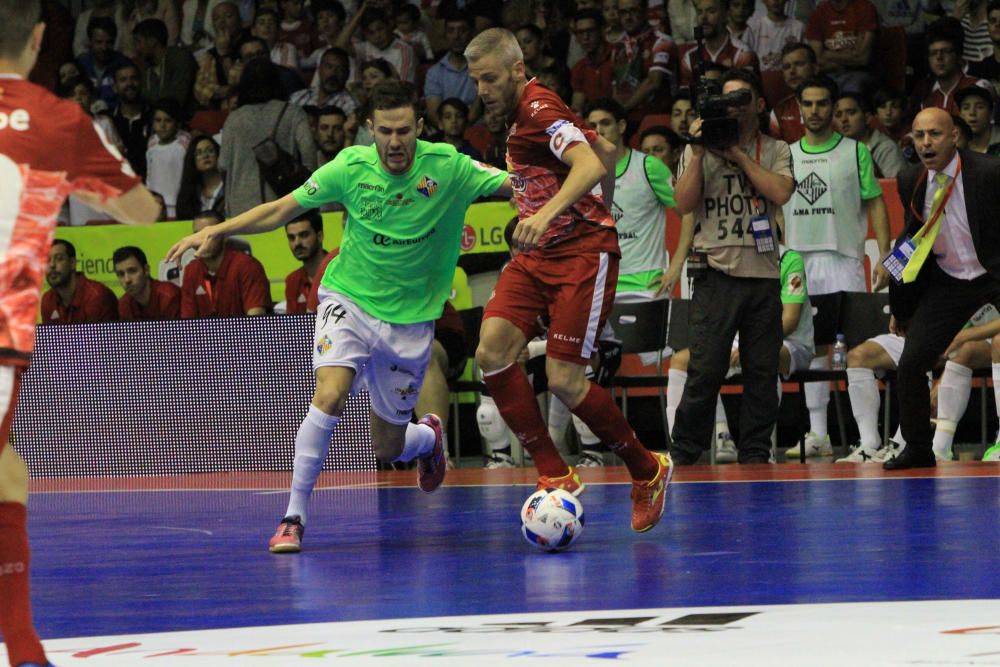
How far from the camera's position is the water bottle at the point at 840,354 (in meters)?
11.7

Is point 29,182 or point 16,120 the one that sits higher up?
point 16,120

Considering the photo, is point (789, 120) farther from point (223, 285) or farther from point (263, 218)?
point (263, 218)

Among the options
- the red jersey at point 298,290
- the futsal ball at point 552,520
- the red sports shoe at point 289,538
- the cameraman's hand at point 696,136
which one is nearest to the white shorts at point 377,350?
the red sports shoe at point 289,538

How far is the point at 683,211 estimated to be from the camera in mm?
10211

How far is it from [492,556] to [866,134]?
7.25m

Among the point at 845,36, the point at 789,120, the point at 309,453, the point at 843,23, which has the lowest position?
the point at 309,453

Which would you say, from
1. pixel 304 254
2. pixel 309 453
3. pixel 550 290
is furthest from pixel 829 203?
pixel 309 453

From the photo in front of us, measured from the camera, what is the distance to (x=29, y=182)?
3.92 meters

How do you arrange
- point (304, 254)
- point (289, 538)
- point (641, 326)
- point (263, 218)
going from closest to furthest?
point (289, 538)
point (263, 218)
point (641, 326)
point (304, 254)

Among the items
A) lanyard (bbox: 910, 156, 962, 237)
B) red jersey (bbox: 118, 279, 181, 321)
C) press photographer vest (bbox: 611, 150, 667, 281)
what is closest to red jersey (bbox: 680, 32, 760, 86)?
press photographer vest (bbox: 611, 150, 667, 281)

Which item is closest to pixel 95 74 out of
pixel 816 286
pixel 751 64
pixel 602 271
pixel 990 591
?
pixel 751 64

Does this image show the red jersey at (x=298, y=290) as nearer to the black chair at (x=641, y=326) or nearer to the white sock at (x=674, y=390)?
the black chair at (x=641, y=326)

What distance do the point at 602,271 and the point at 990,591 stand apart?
7.89 ft

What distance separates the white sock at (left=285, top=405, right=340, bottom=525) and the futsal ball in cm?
100
